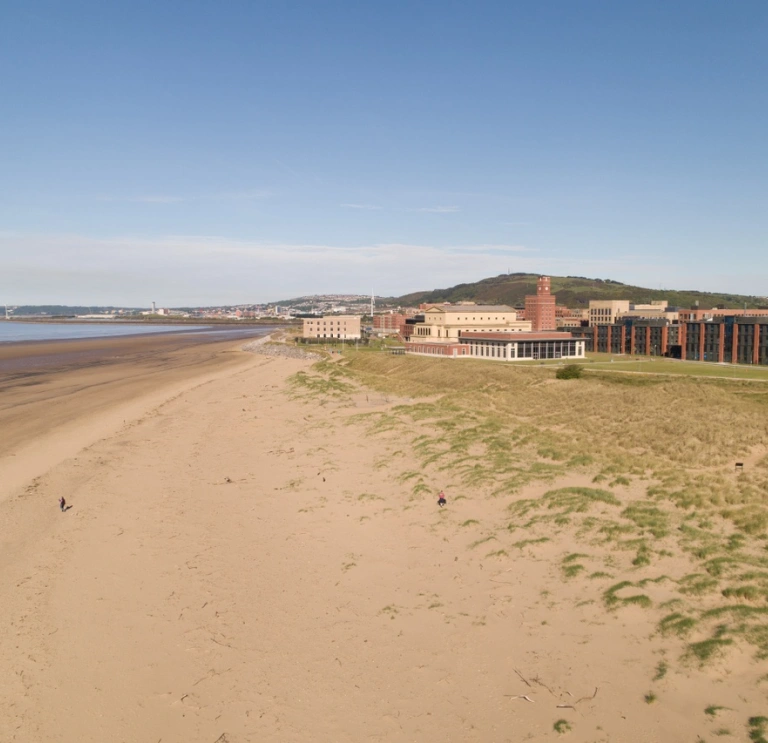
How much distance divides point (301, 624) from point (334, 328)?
132 m

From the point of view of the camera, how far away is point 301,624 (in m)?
13.4

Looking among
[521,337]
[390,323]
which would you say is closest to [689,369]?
[521,337]

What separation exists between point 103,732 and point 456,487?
14633 millimetres

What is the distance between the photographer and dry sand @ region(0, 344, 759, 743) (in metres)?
10.2

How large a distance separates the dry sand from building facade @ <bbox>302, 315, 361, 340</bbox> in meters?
117

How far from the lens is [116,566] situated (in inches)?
667

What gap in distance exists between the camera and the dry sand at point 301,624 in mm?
10172

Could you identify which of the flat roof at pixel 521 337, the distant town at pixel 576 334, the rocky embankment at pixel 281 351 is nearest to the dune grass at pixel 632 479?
the distant town at pixel 576 334

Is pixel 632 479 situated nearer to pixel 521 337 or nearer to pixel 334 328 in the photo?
pixel 521 337

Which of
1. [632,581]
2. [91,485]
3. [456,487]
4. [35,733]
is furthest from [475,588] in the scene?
[91,485]

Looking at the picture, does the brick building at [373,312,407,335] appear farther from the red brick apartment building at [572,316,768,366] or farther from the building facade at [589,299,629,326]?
the red brick apartment building at [572,316,768,366]

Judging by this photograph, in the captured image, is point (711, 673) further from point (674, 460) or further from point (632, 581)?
point (674, 460)

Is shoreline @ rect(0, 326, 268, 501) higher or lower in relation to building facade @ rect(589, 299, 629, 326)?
lower

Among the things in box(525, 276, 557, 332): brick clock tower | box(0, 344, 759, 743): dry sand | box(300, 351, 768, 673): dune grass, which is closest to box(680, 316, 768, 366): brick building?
box(300, 351, 768, 673): dune grass
